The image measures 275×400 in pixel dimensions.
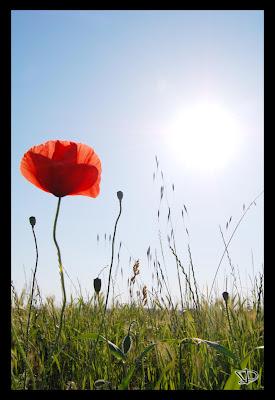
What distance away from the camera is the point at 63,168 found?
1.00 meters

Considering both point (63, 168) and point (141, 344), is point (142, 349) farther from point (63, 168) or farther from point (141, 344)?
point (63, 168)

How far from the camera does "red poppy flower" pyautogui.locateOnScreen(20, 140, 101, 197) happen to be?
0.98 m

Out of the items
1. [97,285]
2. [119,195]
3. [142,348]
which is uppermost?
[119,195]

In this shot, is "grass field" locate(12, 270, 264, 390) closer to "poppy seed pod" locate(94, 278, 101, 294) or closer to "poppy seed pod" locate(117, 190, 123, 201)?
"poppy seed pod" locate(94, 278, 101, 294)

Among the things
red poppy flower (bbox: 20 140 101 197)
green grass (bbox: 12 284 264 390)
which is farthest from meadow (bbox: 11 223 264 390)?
red poppy flower (bbox: 20 140 101 197)

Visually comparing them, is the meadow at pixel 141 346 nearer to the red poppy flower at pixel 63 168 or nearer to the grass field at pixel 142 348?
the grass field at pixel 142 348

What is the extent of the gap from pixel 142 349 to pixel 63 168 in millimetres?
555

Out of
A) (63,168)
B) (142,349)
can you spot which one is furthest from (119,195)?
(142,349)

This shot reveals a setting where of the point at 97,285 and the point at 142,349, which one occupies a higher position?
the point at 97,285

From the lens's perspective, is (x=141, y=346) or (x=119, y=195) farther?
(x=141, y=346)

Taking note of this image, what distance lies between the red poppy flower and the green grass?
0.30 metres
